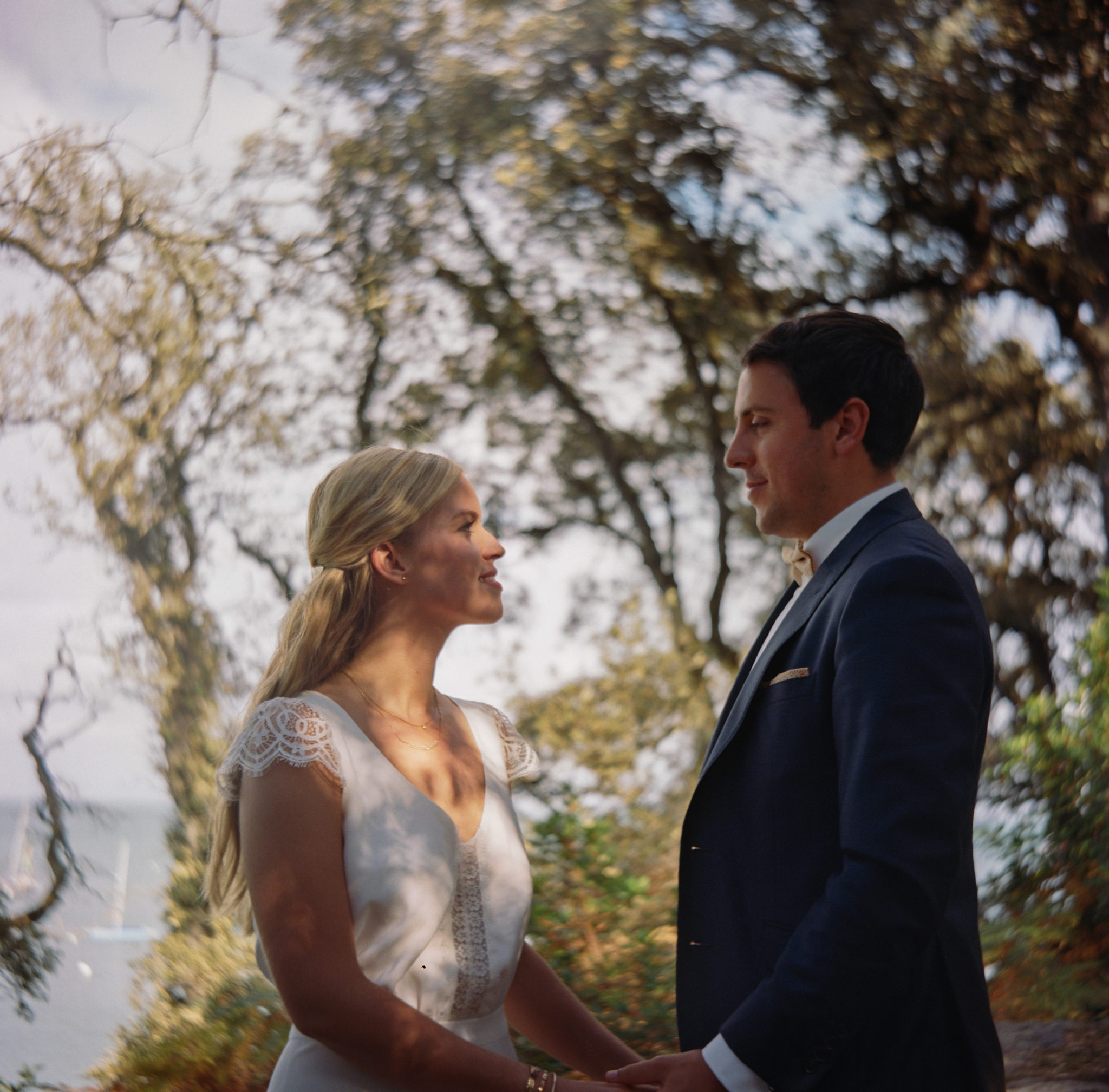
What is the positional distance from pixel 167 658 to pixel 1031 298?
469 cm

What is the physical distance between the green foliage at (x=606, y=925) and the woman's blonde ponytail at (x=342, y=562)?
Result: 7.57 ft

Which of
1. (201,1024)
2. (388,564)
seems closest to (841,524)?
(388,564)

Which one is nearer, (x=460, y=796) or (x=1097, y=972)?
(x=460, y=796)

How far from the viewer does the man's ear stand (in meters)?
1.71

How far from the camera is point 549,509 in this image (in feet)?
16.5

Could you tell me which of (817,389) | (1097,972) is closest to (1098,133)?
(1097,972)

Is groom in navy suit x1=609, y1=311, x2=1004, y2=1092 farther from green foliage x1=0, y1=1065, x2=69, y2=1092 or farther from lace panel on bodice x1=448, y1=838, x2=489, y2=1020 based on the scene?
green foliage x1=0, y1=1065, x2=69, y2=1092

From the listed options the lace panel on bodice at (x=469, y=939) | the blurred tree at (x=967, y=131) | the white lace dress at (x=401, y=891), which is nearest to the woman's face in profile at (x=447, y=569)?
the white lace dress at (x=401, y=891)

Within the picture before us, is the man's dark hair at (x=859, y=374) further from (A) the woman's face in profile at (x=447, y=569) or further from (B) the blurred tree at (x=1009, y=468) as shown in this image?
(B) the blurred tree at (x=1009, y=468)

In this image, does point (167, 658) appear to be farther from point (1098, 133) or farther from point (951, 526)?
point (1098, 133)

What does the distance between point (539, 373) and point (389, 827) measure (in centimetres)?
369

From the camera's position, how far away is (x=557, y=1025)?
1980 millimetres

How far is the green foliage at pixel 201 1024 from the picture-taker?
3771 mm

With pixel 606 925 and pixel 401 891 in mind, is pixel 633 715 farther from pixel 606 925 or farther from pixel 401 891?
pixel 401 891
